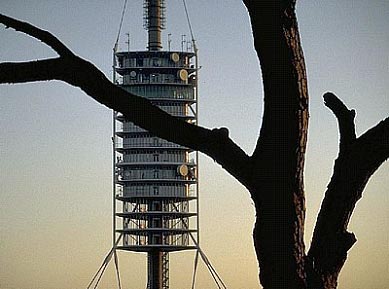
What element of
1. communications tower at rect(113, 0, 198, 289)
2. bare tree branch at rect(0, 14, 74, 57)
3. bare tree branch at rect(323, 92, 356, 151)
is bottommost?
bare tree branch at rect(323, 92, 356, 151)

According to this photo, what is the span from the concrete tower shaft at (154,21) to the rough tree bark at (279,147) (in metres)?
76.7

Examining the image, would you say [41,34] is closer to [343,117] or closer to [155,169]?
[343,117]

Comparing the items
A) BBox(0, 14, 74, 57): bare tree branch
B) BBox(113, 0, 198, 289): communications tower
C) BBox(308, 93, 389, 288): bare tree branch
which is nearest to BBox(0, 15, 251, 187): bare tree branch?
BBox(0, 14, 74, 57): bare tree branch

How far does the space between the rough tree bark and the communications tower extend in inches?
2935

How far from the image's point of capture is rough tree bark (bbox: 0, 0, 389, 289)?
3432 millimetres

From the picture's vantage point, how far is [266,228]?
136 inches

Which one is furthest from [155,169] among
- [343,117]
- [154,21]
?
[343,117]

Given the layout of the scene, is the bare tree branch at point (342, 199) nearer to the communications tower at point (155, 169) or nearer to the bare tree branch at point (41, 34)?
the bare tree branch at point (41, 34)

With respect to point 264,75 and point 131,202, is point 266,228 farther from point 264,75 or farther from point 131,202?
point 131,202

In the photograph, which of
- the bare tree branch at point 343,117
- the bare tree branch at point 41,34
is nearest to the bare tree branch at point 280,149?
the bare tree branch at point 343,117

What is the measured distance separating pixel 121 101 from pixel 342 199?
781mm

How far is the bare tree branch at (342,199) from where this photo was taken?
11.3ft

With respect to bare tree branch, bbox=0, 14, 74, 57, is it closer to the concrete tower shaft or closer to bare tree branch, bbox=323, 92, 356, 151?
bare tree branch, bbox=323, 92, 356, 151

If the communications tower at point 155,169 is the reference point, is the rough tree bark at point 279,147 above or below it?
below
